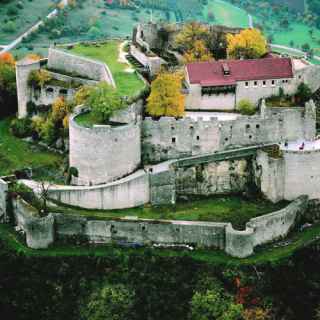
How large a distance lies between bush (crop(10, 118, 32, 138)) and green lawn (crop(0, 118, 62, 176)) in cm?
51

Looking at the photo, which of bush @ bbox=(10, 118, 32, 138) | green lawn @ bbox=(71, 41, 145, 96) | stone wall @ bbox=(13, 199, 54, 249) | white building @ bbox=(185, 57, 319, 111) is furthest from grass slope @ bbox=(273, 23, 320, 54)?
stone wall @ bbox=(13, 199, 54, 249)

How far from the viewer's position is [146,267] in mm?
61000

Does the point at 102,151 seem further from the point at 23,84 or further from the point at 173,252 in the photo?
the point at 23,84

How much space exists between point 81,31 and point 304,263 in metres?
71.8

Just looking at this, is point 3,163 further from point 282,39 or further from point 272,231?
point 282,39

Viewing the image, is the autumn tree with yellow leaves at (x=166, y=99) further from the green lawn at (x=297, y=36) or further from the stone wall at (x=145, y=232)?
the green lawn at (x=297, y=36)

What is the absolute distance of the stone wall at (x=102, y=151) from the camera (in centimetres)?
6531

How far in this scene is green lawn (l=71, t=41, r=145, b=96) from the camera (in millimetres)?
71625

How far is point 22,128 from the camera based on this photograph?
253 ft

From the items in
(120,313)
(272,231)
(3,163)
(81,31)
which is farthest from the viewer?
(81,31)

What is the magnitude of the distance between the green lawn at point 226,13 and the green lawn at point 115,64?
5475cm

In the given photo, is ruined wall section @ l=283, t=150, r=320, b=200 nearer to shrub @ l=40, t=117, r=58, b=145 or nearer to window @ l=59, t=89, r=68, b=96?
shrub @ l=40, t=117, r=58, b=145

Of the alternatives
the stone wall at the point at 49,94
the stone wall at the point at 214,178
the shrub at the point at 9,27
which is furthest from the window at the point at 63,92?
the shrub at the point at 9,27

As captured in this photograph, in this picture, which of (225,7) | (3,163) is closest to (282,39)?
(225,7)
